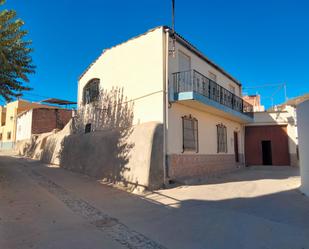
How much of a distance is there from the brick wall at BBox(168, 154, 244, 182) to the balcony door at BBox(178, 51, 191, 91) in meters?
3.24

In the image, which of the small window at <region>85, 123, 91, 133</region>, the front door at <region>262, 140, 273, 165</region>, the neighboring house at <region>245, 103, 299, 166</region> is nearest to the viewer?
the small window at <region>85, 123, 91, 133</region>

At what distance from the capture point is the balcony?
10.7 m

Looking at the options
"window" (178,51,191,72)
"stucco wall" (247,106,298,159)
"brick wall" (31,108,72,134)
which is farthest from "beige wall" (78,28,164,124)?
"brick wall" (31,108,72,134)

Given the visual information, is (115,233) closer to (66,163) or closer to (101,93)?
(101,93)

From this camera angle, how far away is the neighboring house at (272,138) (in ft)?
59.9

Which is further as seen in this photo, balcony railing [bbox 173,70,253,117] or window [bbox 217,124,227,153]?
window [bbox 217,124,227,153]

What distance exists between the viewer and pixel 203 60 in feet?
45.7

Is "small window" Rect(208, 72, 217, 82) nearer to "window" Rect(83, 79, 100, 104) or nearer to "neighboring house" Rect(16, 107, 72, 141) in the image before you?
"window" Rect(83, 79, 100, 104)

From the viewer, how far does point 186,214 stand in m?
6.51

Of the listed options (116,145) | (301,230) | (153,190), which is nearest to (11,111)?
(116,145)

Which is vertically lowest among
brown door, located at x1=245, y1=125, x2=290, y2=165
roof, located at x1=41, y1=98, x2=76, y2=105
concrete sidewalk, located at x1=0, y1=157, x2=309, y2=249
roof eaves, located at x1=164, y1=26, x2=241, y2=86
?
concrete sidewalk, located at x1=0, y1=157, x2=309, y2=249

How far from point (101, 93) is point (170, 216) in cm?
968

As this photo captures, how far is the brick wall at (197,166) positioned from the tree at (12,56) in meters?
6.85

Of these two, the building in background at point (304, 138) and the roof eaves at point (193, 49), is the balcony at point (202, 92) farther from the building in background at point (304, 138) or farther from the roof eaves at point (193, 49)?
the building in background at point (304, 138)
